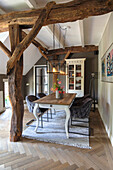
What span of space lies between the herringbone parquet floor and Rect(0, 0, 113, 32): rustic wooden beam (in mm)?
2520

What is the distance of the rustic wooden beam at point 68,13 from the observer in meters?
2.10

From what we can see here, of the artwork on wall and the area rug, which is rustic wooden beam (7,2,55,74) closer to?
the artwork on wall

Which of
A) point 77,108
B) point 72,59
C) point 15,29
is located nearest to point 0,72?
point 15,29

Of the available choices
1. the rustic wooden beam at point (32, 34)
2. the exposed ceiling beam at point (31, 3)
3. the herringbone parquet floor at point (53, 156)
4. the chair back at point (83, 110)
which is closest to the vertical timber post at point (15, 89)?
the rustic wooden beam at point (32, 34)

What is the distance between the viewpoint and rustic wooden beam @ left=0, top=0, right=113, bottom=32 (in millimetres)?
2104

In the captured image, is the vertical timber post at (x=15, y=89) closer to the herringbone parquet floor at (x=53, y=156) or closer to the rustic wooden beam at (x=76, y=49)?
the herringbone parquet floor at (x=53, y=156)

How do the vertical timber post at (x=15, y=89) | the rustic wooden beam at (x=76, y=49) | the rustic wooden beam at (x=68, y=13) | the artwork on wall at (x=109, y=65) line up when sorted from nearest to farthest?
1. the rustic wooden beam at (x=68, y=13)
2. the vertical timber post at (x=15, y=89)
3. the artwork on wall at (x=109, y=65)
4. the rustic wooden beam at (x=76, y=49)

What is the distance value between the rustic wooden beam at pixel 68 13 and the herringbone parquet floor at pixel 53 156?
2.52 m

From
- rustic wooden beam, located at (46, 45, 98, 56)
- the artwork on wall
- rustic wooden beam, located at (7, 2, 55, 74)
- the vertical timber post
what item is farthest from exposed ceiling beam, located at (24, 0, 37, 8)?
rustic wooden beam, located at (46, 45, 98, 56)

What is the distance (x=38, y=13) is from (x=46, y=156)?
9.07ft

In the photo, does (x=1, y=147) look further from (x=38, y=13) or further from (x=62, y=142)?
(x=38, y=13)

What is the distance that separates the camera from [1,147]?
2.43 m

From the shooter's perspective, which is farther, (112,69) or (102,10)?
(112,69)

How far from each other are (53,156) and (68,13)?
2.64m
